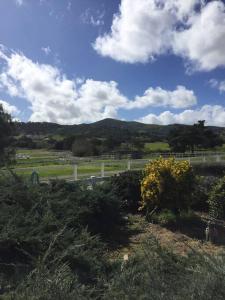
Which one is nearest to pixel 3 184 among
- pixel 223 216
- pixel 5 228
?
pixel 5 228

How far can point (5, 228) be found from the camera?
795 cm

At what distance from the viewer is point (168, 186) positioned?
14.0 meters

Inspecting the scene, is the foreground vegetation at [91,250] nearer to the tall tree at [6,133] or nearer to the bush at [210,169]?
the bush at [210,169]

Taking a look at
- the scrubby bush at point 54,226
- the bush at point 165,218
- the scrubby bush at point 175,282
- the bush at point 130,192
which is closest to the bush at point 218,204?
the bush at point 165,218

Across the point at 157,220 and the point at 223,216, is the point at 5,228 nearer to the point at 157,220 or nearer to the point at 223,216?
the point at 157,220

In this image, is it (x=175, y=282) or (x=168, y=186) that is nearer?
(x=175, y=282)

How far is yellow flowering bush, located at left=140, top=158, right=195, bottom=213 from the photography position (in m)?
14.0

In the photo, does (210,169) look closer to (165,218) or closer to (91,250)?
(165,218)

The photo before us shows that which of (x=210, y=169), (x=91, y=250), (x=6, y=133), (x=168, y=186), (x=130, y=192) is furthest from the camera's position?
(x=210, y=169)

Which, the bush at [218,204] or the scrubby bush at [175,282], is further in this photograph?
the bush at [218,204]

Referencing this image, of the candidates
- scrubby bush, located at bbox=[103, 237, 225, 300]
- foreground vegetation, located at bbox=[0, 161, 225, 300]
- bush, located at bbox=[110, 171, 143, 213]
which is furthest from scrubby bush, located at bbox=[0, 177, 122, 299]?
bush, located at bbox=[110, 171, 143, 213]

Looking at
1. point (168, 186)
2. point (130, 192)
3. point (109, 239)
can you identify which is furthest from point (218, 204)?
point (109, 239)

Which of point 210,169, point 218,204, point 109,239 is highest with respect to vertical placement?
point 210,169

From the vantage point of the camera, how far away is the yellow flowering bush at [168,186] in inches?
550
